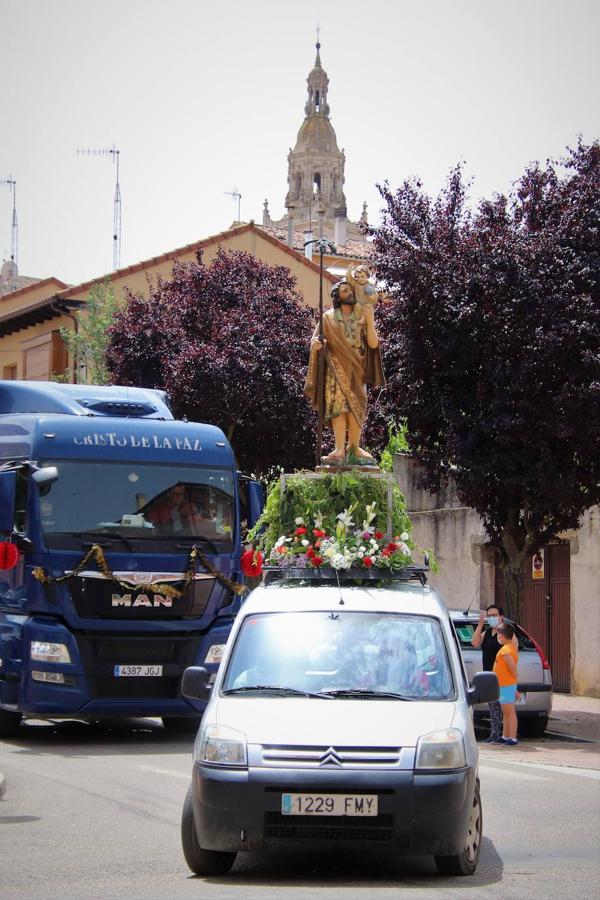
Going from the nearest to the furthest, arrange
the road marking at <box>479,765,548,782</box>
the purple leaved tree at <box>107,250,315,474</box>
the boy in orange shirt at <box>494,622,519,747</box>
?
the road marking at <box>479,765,548,782</box>
the boy in orange shirt at <box>494,622,519,747</box>
the purple leaved tree at <box>107,250,315,474</box>

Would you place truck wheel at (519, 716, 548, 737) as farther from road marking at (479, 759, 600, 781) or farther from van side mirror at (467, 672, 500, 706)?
van side mirror at (467, 672, 500, 706)

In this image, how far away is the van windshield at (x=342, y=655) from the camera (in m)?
9.50

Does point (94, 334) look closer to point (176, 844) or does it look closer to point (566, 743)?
point (566, 743)

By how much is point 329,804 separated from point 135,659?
7.87 meters

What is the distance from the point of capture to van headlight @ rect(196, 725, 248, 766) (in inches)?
344

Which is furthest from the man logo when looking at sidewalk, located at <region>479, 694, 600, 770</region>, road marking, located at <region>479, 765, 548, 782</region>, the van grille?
the van grille

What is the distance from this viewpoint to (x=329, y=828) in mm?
8570

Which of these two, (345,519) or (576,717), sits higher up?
(345,519)

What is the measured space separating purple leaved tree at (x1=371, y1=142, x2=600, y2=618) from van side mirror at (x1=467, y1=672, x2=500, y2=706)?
35.5ft

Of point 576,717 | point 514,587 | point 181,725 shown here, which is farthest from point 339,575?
point 576,717

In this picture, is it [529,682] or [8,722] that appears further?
[529,682]

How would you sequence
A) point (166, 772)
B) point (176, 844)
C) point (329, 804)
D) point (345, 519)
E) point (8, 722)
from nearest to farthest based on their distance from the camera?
Result: point (329, 804) < point (176, 844) < point (345, 519) < point (166, 772) < point (8, 722)

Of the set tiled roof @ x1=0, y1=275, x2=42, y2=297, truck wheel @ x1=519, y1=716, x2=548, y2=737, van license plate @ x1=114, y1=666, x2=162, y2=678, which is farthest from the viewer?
tiled roof @ x1=0, y1=275, x2=42, y2=297

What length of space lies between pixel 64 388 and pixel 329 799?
982 centimetres
